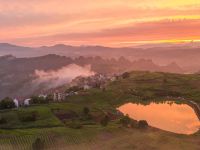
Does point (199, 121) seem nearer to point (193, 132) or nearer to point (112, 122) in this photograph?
point (193, 132)

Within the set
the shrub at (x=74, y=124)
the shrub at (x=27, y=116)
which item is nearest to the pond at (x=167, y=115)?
the shrub at (x=74, y=124)

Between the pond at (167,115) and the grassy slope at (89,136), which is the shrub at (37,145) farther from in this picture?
the pond at (167,115)

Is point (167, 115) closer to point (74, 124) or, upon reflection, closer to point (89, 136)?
point (74, 124)

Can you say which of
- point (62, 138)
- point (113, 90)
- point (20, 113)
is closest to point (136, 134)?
point (62, 138)

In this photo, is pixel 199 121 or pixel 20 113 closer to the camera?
pixel 199 121

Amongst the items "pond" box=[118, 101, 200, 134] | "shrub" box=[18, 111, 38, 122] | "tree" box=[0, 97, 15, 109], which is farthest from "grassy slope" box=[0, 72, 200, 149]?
"tree" box=[0, 97, 15, 109]

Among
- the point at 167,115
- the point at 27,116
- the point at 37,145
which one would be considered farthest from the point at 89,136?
the point at 167,115

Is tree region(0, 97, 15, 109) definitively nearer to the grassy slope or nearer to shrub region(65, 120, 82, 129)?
the grassy slope
